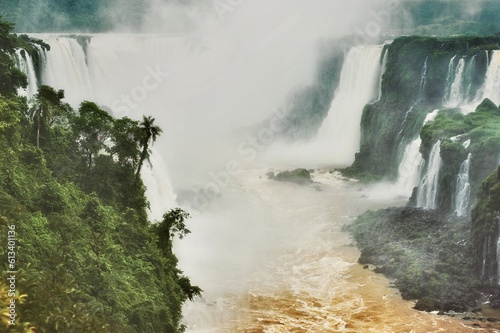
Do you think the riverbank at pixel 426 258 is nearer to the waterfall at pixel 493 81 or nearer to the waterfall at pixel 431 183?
the waterfall at pixel 431 183

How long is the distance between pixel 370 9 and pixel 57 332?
8825 cm

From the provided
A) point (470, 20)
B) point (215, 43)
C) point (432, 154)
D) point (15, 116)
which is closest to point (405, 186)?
point (432, 154)

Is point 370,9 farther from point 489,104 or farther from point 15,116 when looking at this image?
point 15,116

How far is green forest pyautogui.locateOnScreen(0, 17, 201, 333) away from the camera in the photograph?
613 inches

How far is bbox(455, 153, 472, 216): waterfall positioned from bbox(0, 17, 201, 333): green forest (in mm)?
20939

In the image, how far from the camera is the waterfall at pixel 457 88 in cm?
5216

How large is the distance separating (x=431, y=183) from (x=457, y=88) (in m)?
13.3

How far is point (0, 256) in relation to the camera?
15.9 m

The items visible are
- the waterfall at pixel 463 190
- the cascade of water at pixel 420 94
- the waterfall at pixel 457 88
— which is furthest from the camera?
the cascade of water at pixel 420 94

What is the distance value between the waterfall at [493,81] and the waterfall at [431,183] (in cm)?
1034

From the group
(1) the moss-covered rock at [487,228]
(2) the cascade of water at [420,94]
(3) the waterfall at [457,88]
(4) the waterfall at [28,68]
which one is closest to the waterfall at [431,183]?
(1) the moss-covered rock at [487,228]

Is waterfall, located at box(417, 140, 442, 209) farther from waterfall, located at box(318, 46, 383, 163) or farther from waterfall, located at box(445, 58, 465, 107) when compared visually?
waterfall, located at box(318, 46, 383, 163)

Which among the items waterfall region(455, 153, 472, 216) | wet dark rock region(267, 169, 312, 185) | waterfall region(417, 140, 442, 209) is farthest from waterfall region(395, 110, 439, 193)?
wet dark rock region(267, 169, 312, 185)

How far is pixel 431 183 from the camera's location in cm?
4391
